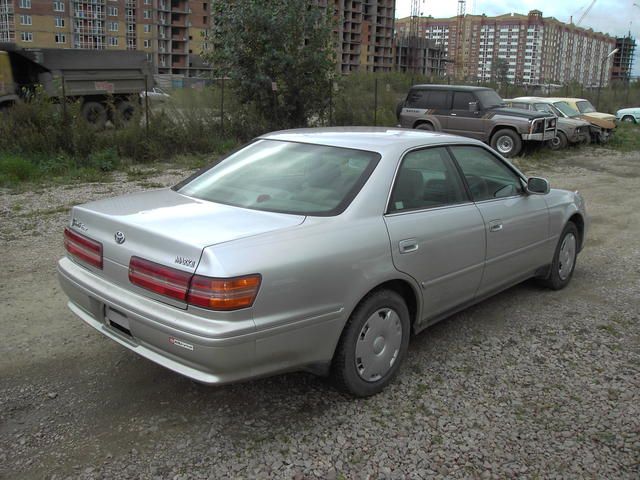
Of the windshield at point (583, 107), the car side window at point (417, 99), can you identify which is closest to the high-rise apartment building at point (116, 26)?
the windshield at point (583, 107)

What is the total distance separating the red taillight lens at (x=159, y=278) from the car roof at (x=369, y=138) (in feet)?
5.06

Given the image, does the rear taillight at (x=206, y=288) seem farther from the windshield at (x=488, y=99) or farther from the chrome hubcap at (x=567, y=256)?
the windshield at (x=488, y=99)

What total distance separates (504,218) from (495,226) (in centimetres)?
17

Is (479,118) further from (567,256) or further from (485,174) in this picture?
(485,174)

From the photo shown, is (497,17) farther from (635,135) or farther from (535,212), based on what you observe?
(535,212)

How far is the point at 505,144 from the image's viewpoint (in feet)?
55.7

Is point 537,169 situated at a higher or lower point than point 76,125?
lower

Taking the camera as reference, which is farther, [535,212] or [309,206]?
[535,212]

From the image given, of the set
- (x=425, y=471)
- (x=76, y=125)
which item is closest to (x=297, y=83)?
(x=76, y=125)

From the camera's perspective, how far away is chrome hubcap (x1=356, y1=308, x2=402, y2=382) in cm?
349

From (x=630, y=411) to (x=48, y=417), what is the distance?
130 inches

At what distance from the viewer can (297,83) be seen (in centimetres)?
1608

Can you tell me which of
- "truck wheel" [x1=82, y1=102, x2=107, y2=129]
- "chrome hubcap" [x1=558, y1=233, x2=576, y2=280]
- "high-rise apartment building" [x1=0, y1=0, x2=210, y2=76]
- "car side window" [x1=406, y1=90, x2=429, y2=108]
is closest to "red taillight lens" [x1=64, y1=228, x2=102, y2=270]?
"chrome hubcap" [x1=558, y1=233, x2=576, y2=280]

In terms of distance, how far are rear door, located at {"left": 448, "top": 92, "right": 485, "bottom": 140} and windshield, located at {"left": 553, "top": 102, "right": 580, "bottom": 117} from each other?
3974 millimetres
